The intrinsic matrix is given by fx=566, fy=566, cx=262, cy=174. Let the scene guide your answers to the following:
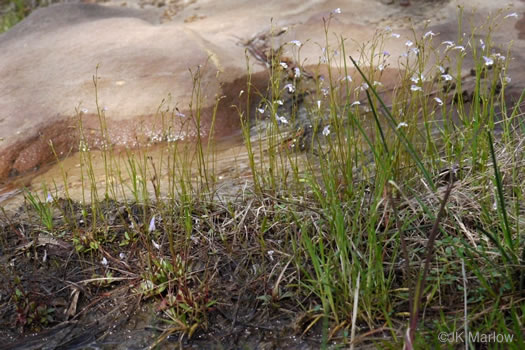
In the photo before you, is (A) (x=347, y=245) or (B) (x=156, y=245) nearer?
(A) (x=347, y=245)

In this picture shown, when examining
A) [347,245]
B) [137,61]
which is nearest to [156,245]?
[347,245]

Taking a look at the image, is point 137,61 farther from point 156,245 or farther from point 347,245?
point 347,245

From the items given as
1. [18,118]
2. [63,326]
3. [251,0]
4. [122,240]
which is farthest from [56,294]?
[251,0]

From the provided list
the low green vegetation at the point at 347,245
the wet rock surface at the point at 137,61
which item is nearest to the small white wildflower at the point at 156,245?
the low green vegetation at the point at 347,245

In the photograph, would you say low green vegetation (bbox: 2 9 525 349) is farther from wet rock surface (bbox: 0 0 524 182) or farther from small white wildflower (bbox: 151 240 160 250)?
wet rock surface (bbox: 0 0 524 182)

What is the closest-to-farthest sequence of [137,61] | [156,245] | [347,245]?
[347,245], [156,245], [137,61]

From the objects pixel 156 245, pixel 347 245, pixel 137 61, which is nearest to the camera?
pixel 347 245

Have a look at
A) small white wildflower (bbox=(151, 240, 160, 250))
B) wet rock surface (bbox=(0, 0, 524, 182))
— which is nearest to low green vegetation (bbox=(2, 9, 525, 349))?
small white wildflower (bbox=(151, 240, 160, 250))

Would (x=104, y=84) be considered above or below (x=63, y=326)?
above

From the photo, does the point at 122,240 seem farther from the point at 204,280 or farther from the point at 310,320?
the point at 310,320

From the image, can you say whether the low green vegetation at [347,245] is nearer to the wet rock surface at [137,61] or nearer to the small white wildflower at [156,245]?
the small white wildflower at [156,245]

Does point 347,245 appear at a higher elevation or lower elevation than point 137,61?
lower
